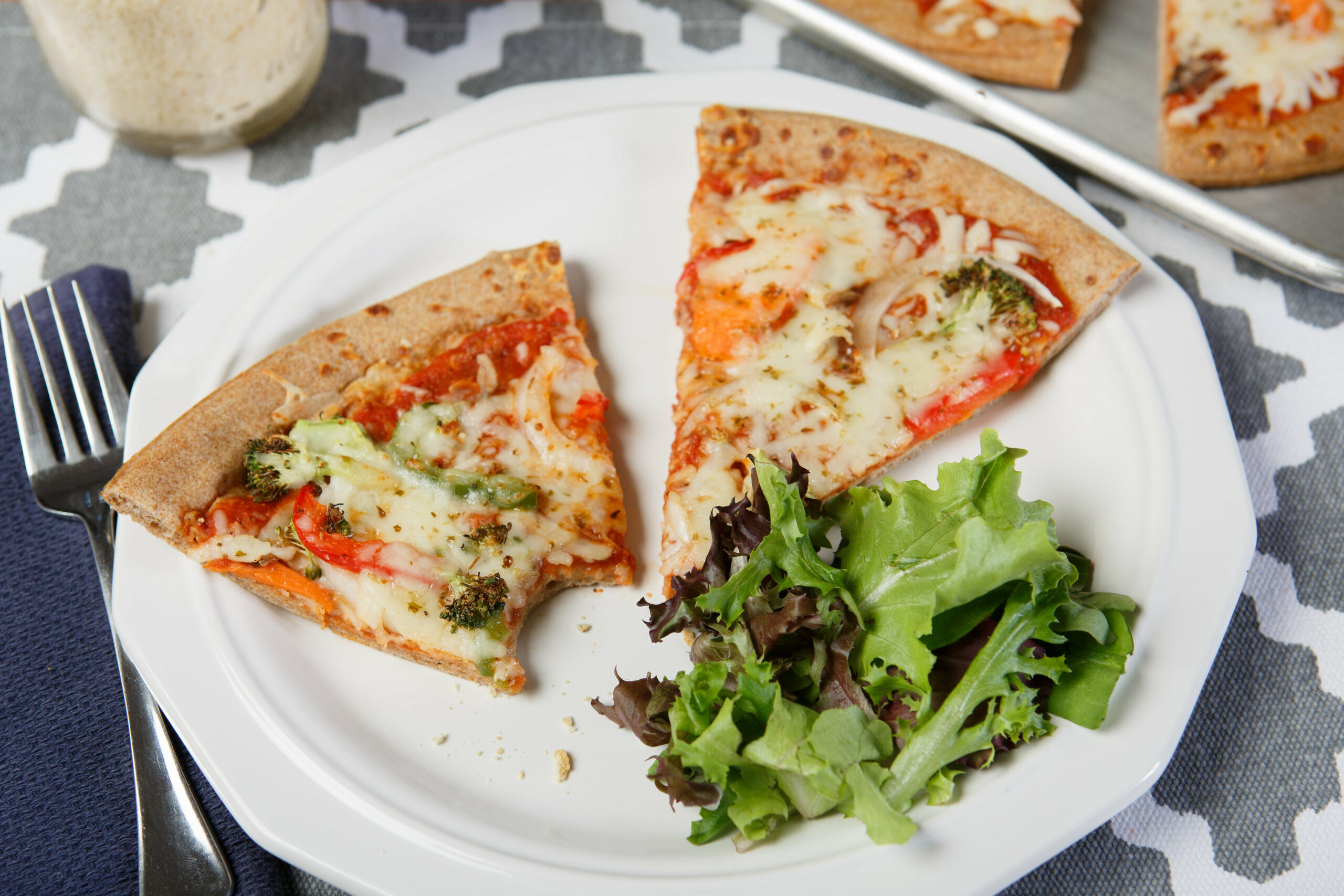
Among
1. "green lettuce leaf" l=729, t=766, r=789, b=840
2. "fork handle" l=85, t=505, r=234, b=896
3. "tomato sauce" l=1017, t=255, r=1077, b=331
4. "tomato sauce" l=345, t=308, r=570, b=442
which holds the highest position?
"tomato sauce" l=1017, t=255, r=1077, b=331

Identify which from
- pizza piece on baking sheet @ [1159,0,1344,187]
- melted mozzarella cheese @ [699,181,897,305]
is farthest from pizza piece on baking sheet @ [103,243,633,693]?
pizza piece on baking sheet @ [1159,0,1344,187]

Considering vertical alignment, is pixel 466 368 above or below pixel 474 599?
above

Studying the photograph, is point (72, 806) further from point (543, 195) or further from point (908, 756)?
point (543, 195)

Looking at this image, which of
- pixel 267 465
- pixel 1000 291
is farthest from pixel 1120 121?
pixel 267 465

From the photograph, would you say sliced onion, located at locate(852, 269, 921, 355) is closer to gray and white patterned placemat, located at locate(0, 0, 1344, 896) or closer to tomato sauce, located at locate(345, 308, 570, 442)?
tomato sauce, located at locate(345, 308, 570, 442)

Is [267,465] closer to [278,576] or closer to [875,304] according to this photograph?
[278,576]

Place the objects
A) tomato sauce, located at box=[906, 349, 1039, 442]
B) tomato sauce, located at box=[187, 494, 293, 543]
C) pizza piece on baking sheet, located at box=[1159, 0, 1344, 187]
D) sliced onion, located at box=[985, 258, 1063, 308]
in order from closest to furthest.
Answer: tomato sauce, located at box=[187, 494, 293, 543] < tomato sauce, located at box=[906, 349, 1039, 442] < sliced onion, located at box=[985, 258, 1063, 308] < pizza piece on baking sheet, located at box=[1159, 0, 1344, 187]
